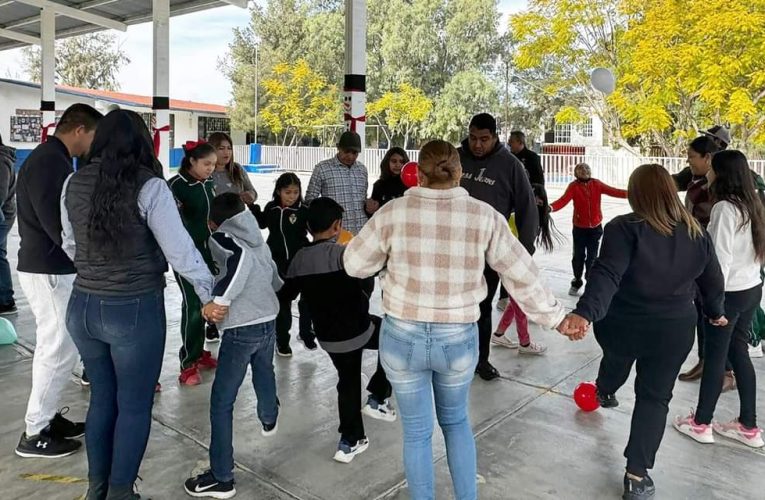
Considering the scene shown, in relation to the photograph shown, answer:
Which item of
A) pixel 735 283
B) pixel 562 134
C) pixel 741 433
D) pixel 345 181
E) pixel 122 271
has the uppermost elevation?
pixel 562 134

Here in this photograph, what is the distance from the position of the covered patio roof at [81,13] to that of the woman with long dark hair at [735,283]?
10971mm

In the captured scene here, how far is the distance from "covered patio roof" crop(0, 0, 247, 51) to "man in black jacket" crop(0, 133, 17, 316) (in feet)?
25.1

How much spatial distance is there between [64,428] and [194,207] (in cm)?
146

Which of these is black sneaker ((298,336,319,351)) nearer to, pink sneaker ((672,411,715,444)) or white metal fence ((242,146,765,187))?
pink sneaker ((672,411,715,444))

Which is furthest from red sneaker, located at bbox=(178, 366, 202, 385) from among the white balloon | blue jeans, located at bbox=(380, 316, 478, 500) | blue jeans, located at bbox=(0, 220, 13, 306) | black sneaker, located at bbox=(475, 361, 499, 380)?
the white balloon

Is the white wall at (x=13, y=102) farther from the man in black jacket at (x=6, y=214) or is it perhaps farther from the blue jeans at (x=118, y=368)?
the blue jeans at (x=118, y=368)

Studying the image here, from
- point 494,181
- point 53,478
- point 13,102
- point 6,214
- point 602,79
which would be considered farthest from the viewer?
point 13,102

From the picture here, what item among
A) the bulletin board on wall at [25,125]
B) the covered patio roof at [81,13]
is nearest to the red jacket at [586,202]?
the covered patio roof at [81,13]

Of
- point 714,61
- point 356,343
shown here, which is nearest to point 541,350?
point 356,343

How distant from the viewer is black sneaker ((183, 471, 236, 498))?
9.29 ft

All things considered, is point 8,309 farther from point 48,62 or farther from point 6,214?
point 48,62

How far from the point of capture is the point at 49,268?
3.07 m

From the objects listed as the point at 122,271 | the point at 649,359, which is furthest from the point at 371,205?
the point at 122,271

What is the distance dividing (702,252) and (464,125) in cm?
3100
